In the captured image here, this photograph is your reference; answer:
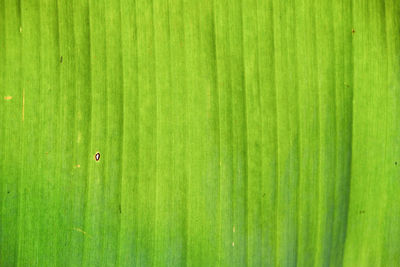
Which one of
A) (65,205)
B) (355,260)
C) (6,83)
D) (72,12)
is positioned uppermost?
(72,12)

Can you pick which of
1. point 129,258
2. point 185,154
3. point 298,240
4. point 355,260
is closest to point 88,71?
point 185,154

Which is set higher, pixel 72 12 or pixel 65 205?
pixel 72 12

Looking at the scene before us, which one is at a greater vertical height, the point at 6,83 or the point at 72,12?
the point at 72,12

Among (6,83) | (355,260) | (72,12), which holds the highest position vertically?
(72,12)

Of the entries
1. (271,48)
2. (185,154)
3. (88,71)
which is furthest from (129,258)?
(271,48)

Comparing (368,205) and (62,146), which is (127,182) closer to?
(62,146)

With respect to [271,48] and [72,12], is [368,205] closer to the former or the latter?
[271,48]
